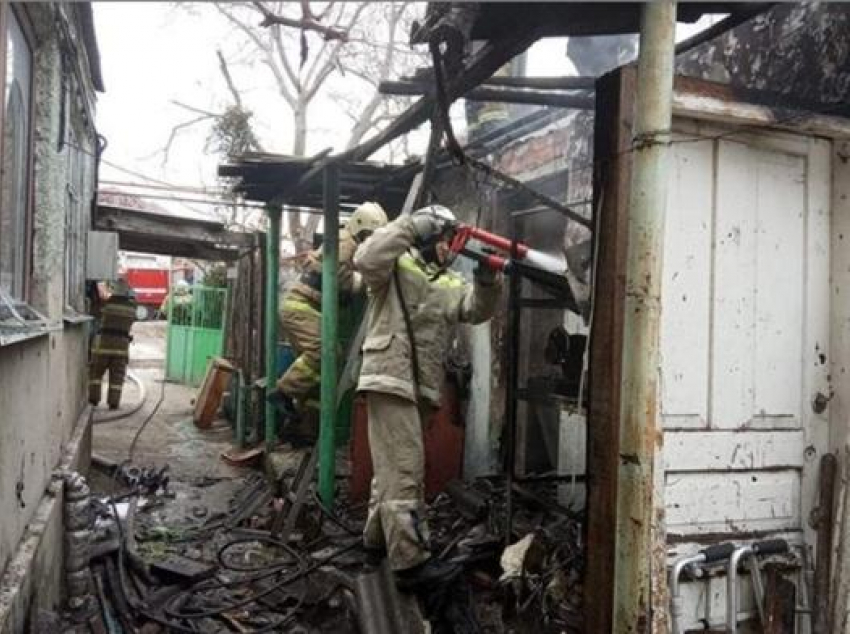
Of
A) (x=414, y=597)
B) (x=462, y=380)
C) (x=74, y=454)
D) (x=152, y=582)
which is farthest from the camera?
(x=462, y=380)

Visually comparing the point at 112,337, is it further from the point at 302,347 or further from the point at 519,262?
the point at 519,262

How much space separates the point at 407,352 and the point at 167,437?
21.4 feet

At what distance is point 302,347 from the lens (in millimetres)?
7074

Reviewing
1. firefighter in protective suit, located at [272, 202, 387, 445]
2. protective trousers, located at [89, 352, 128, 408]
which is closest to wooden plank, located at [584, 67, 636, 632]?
firefighter in protective suit, located at [272, 202, 387, 445]

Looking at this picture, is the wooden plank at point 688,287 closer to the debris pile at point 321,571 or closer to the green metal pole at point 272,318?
the debris pile at point 321,571

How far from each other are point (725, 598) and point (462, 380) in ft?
10.4

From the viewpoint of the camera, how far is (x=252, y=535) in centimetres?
551

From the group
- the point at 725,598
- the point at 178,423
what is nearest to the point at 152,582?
the point at 725,598

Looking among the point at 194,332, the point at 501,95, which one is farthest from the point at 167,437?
the point at 501,95

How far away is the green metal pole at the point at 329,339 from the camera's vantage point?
17.8ft

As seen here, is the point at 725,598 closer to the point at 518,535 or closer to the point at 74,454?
the point at 518,535

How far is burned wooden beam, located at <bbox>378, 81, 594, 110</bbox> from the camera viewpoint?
3.58 metres

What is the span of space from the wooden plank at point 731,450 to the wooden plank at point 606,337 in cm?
41

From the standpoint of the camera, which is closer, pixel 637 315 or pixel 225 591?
pixel 637 315
